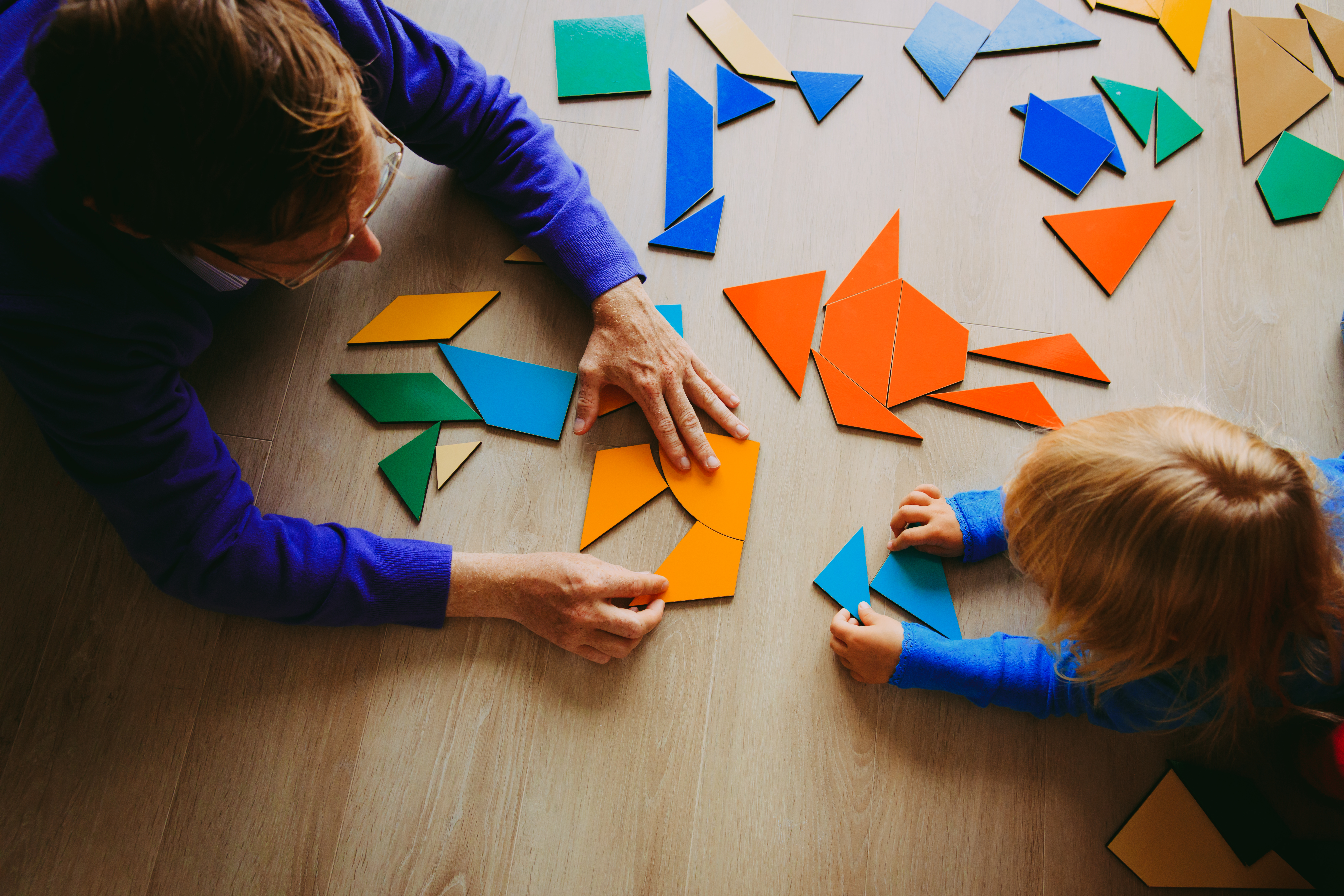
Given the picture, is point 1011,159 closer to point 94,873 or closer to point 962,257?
point 962,257

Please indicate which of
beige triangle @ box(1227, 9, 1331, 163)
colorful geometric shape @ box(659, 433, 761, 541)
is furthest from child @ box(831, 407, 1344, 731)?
beige triangle @ box(1227, 9, 1331, 163)

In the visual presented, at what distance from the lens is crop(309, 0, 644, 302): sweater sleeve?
43.1 inches

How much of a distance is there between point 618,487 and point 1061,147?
107 centimetres

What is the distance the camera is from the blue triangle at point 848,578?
116 centimetres

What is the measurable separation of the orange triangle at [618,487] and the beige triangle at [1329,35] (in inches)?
63.1

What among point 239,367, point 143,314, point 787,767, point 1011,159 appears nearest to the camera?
point 143,314

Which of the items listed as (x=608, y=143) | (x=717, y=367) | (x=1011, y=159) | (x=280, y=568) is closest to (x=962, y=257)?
(x=1011, y=159)

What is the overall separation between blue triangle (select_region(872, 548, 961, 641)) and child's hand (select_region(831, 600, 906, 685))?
57 millimetres

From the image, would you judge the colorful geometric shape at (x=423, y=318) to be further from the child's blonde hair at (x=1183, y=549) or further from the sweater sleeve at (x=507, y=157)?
the child's blonde hair at (x=1183, y=549)

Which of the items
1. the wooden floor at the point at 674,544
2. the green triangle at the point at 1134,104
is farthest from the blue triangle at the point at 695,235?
the green triangle at the point at 1134,104

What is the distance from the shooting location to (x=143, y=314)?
2.78ft

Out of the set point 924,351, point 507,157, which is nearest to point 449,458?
point 507,157

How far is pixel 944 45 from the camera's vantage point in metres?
1.41

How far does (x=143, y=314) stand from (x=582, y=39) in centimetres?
98
